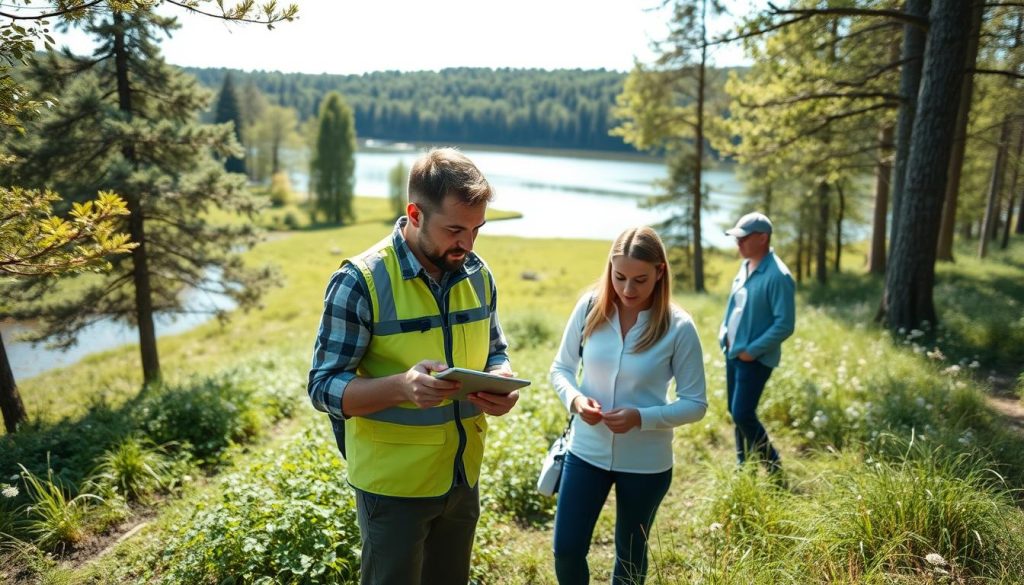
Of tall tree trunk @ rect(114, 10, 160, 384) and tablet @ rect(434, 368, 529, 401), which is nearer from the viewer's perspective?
tablet @ rect(434, 368, 529, 401)

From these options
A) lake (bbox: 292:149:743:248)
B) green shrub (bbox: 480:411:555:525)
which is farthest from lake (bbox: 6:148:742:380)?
green shrub (bbox: 480:411:555:525)

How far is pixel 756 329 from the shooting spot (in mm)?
4812

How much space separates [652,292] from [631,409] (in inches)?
25.8

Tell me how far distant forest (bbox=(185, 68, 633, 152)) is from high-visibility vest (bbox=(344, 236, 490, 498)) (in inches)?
4015

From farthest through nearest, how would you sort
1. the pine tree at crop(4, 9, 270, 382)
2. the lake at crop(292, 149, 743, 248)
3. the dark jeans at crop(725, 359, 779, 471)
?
the lake at crop(292, 149, 743, 248)
the pine tree at crop(4, 9, 270, 382)
the dark jeans at crop(725, 359, 779, 471)

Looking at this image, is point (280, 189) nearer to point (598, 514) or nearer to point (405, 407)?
point (598, 514)

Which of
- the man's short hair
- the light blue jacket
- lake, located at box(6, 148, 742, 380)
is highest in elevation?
the man's short hair

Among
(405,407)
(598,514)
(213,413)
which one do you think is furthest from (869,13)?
(213,413)

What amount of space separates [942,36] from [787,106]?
3.37m

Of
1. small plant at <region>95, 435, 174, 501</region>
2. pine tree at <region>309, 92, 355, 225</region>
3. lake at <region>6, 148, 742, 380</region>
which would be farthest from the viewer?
pine tree at <region>309, 92, 355, 225</region>

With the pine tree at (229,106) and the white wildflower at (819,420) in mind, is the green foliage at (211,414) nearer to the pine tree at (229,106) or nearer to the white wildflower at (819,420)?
the white wildflower at (819,420)

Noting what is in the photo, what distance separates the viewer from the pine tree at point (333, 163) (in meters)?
50.8

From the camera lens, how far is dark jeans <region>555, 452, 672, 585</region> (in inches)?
121

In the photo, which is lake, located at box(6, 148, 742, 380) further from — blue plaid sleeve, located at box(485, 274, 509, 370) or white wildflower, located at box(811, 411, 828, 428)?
white wildflower, located at box(811, 411, 828, 428)
